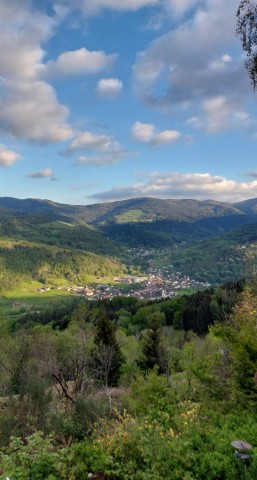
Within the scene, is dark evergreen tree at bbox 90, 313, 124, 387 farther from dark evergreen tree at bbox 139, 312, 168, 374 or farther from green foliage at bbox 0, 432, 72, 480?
green foliage at bbox 0, 432, 72, 480

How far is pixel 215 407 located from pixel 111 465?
19.6ft

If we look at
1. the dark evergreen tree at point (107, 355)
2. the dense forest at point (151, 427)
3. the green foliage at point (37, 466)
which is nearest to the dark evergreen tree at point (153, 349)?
the dark evergreen tree at point (107, 355)

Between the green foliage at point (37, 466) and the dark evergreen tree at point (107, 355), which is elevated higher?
the green foliage at point (37, 466)

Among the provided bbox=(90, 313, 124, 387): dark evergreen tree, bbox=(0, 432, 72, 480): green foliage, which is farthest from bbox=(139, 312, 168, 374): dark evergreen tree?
bbox=(0, 432, 72, 480): green foliage

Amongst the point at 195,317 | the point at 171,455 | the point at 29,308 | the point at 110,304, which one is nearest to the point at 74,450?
the point at 171,455

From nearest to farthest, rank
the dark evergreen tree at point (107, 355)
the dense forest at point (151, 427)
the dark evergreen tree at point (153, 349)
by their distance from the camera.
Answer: the dense forest at point (151, 427) → the dark evergreen tree at point (107, 355) → the dark evergreen tree at point (153, 349)

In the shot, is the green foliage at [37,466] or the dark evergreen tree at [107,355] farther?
the dark evergreen tree at [107,355]

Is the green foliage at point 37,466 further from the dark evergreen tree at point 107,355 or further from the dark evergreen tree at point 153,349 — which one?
the dark evergreen tree at point 153,349

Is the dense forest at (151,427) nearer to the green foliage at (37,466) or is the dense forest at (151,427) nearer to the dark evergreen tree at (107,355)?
the green foliage at (37,466)

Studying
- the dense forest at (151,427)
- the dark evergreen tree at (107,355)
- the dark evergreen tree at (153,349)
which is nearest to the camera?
the dense forest at (151,427)

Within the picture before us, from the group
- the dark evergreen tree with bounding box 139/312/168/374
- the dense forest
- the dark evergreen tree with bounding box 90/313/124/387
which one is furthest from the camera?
the dark evergreen tree with bounding box 139/312/168/374

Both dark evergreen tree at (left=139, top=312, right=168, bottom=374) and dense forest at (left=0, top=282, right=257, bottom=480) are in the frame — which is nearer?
dense forest at (left=0, top=282, right=257, bottom=480)

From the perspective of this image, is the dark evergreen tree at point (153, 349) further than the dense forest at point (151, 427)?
Yes

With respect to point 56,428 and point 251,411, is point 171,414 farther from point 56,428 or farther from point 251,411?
point 56,428
